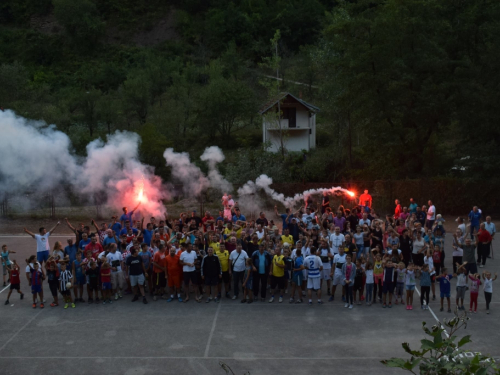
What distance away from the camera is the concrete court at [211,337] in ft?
34.0

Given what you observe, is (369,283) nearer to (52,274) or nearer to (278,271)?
(278,271)

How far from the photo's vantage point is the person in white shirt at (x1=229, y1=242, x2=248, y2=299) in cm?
1398

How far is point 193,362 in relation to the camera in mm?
10461

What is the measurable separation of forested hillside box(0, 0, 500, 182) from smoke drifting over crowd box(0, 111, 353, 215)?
2642 millimetres

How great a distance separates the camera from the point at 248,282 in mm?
13773

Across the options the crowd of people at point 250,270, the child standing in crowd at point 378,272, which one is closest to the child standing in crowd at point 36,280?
the crowd of people at point 250,270

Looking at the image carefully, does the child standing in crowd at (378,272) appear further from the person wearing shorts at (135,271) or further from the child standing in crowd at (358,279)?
the person wearing shorts at (135,271)

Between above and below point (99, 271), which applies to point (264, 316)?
below

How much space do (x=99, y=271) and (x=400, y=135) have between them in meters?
18.3

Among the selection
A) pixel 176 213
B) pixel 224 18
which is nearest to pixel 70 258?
pixel 176 213

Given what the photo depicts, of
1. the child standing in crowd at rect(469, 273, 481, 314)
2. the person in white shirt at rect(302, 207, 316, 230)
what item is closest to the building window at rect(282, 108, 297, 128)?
the person in white shirt at rect(302, 207, 316, 230)

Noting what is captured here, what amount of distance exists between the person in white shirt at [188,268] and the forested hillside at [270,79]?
14811mm

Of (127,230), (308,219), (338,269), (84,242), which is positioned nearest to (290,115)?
(308,219)

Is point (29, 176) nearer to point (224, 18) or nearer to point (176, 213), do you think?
point (176, 213)
